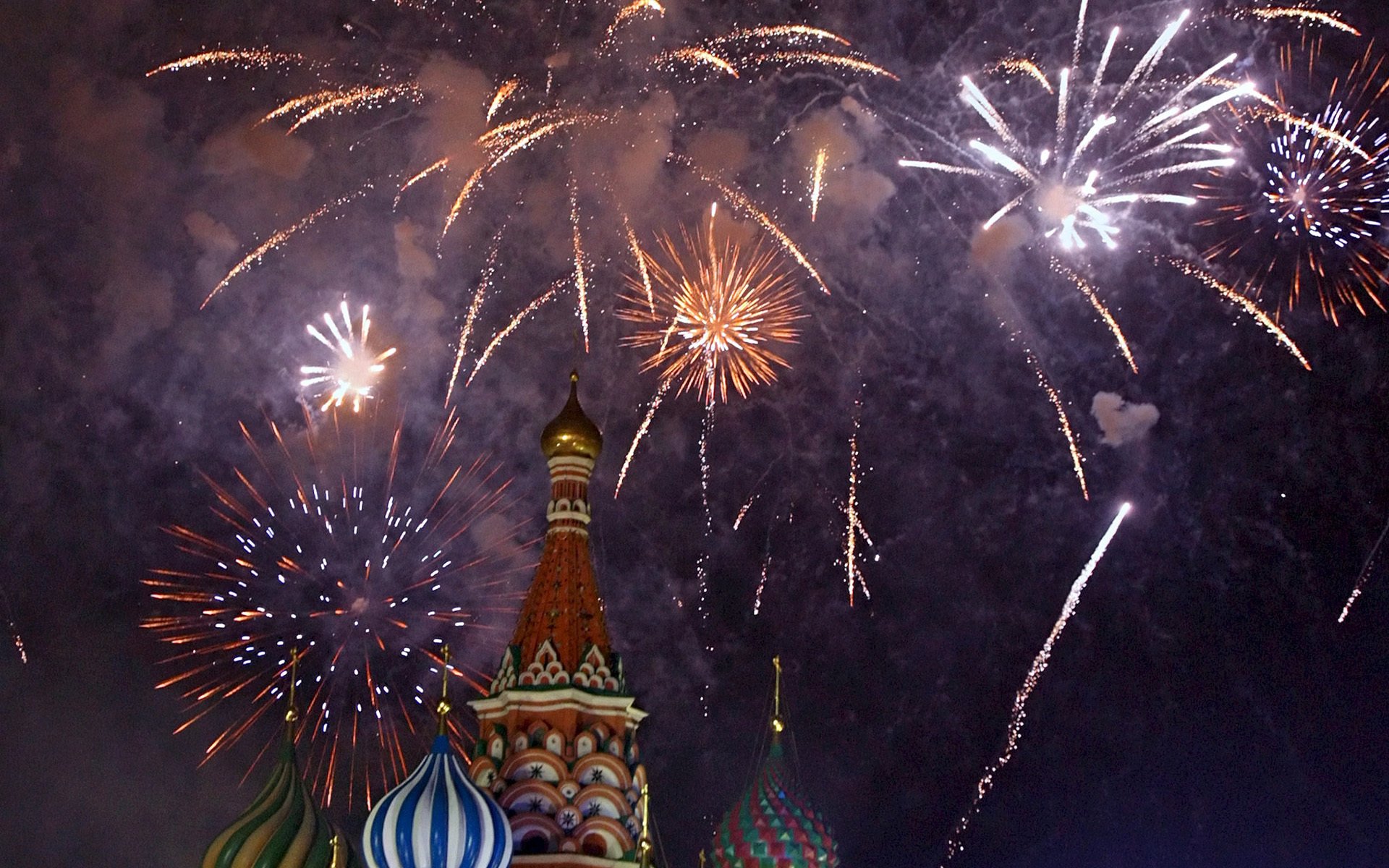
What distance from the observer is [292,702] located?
26.2 meters

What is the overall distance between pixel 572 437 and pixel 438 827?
644 centimetres

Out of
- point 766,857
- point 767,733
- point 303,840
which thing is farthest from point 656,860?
point 303,840

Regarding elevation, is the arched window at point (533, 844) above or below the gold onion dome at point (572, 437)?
below

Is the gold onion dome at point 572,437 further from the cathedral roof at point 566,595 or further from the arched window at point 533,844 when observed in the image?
the arched window at point 533,844

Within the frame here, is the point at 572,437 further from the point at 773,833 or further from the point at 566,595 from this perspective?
the point at 773,833

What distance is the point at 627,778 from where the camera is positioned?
24625 millimetres

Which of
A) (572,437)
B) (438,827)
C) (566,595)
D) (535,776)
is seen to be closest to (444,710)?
(535,776)

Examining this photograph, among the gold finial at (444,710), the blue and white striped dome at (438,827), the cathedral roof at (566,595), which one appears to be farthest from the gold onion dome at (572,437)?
the blue and white striped dome at (438,827)

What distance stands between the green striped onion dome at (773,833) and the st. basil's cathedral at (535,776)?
309 centimetres

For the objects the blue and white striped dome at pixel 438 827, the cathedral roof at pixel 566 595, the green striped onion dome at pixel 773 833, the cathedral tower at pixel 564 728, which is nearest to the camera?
the blue and white striped dome at pixel 438 827

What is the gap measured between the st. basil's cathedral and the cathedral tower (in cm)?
2

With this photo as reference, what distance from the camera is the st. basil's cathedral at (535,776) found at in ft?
74.3

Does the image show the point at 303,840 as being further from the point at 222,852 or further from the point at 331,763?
the point at 331,763

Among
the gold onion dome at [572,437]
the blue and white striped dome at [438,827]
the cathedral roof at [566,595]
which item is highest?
the gold onion dome at [572,437]
